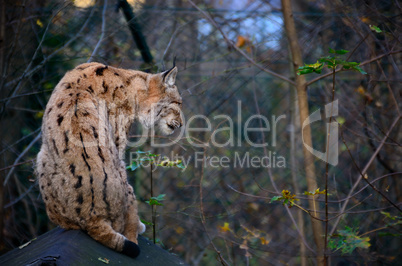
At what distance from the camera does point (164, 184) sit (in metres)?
4.86

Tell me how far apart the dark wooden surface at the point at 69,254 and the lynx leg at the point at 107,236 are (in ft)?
0.10

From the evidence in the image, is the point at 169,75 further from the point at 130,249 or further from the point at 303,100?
the point at 130,249

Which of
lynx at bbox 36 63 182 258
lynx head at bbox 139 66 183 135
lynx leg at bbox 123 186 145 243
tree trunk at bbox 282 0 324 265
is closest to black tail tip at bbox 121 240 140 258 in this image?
lynx at bbox 36 63 182 258

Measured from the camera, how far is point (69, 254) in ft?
7.90

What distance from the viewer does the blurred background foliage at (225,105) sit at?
13.9 ft

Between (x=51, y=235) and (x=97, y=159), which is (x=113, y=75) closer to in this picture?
(x=97, y=159)

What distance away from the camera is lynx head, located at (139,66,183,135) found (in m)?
3.88

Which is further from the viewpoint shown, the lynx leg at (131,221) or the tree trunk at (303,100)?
the tree trunk at (303,100)

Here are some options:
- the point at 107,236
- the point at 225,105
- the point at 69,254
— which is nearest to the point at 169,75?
the point at 225,105

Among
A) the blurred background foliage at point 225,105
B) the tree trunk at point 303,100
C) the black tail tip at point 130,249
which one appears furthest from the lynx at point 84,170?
the tree trunk at point 303,100

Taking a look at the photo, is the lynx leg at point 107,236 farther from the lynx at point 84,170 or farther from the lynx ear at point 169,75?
the lynx ear at point 169,75

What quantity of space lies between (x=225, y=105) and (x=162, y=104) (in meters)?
0.95

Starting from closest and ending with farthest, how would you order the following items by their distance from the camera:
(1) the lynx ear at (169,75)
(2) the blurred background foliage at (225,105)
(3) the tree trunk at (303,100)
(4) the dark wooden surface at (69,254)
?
(4) the dark wooden surface at (69,254) → (3) the tree trunk at (303,100) → (1) the lynx ear at (169,75) → (2) the blurred background foliage at (225,105)

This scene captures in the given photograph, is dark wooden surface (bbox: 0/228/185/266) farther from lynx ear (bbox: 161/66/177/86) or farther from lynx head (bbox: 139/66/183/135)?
lynx ear (bbox: 161/66/177/86)
